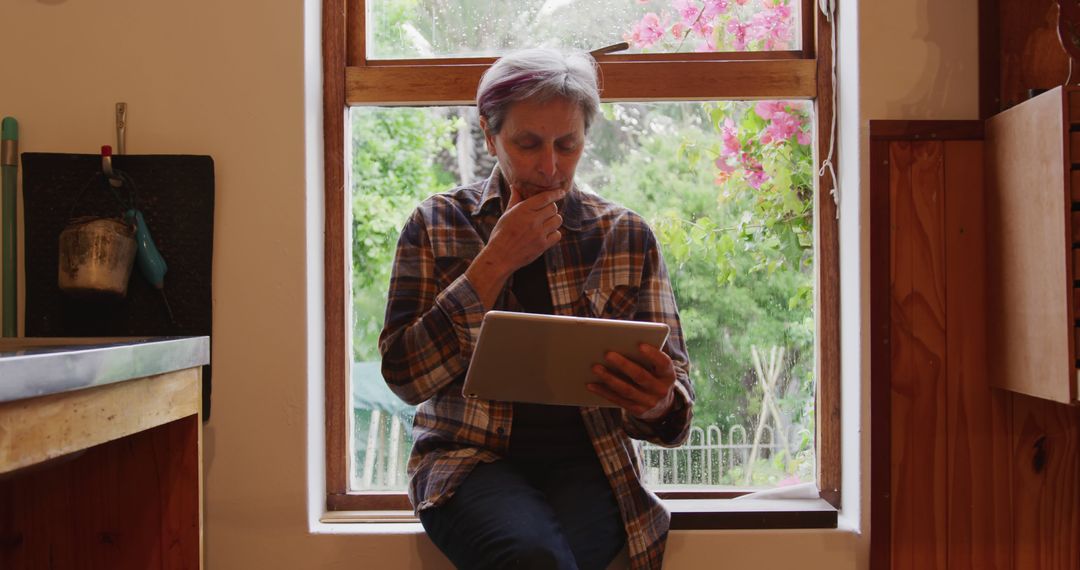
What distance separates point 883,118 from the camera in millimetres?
1566

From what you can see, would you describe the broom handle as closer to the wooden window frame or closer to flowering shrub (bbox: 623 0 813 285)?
the wooden window frame

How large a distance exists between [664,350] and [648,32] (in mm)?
777

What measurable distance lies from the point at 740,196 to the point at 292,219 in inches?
38.1

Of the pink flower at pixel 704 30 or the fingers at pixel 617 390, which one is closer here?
the fingers at pixel 617 390

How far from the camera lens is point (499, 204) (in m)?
1.44

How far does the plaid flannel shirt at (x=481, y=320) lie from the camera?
128 centimetres

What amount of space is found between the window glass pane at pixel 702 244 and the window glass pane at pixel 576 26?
138 millimetres

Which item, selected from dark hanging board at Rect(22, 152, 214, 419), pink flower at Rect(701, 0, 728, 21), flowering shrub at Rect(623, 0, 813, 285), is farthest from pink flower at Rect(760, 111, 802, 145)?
dark hanging board at Rect(22, 152, 214, 419)

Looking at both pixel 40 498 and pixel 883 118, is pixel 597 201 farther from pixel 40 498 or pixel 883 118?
pixel 40 498

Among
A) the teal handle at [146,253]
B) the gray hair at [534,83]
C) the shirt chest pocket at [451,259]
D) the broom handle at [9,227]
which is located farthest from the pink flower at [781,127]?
the broom handle at [9,227]

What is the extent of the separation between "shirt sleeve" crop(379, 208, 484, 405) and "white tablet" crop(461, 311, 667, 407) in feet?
0.49

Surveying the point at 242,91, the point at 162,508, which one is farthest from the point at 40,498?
the point at 242,91

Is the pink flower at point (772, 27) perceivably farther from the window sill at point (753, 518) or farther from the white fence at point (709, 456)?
the window sill at point (753, 518)

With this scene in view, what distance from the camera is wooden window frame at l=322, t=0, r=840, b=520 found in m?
1.69
